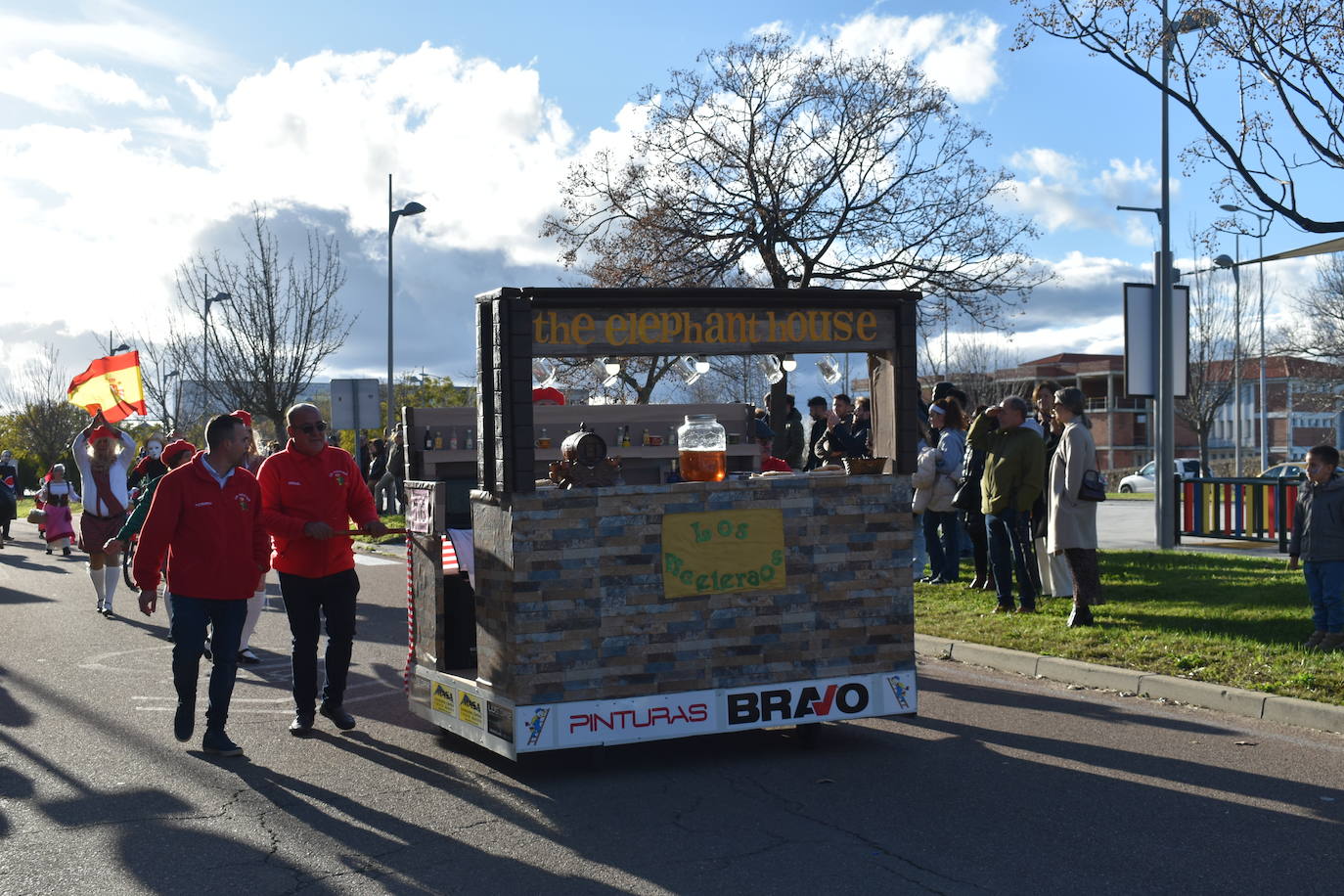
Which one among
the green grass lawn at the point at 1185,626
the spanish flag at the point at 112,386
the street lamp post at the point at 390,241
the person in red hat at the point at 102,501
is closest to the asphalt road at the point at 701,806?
the green grass lawn at the point at 1185,626

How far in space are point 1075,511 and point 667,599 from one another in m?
5.14

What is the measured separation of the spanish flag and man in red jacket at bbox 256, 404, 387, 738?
10.0 metres

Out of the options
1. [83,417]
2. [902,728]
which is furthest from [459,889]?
[83,417]

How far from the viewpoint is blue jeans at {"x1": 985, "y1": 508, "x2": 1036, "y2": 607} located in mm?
11320

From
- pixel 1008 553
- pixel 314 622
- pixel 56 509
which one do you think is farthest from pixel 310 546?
pixel 56 509

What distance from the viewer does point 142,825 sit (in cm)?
590

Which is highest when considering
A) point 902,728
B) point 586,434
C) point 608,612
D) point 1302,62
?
point 1302,62

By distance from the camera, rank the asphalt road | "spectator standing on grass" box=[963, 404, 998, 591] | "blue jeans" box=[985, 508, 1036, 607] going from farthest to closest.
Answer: "spectator standing on grass" box=[963, 404, 998, 591], "blue jeans" box=[985, 508, 1036, 607], the asphalt road

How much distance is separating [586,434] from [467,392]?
189ft

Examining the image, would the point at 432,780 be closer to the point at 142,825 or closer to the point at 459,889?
the point at 142,825

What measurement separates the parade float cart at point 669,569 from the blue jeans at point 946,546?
6685 millimetres

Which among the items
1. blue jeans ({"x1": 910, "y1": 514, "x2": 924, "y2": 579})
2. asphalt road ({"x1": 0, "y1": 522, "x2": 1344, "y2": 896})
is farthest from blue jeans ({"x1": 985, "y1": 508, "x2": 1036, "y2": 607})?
blue jeans ({"x1": 910, "y1": 514, "x2": 924, "y2": 579})

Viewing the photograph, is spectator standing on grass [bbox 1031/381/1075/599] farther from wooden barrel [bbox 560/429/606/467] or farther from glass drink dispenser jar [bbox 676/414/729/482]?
wooden barrel [bbox 560/429/606/467]

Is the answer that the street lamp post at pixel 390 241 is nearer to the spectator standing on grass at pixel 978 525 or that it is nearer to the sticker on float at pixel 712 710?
the spectator standing on grass at pixel 978 525
